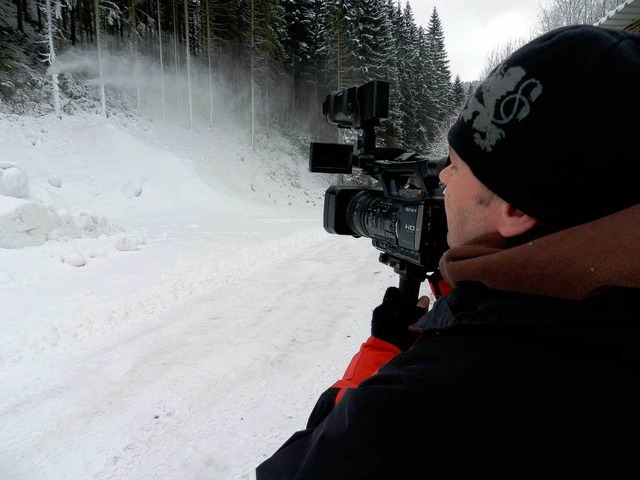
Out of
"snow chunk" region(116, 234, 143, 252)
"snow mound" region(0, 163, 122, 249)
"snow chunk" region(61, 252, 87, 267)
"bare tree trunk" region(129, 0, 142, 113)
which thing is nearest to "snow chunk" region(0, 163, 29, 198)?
Result: "snow mound" region(0, 163, 122, 249)

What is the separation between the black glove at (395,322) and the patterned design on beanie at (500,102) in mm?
743

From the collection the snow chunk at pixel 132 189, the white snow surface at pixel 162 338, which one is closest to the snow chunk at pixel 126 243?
the white snow surface at pixel 162 338

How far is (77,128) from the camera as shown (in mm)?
19109

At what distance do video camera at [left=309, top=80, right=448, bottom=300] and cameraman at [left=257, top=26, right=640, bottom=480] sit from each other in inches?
24.1

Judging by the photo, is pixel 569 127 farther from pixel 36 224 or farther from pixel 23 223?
pixel 36 224

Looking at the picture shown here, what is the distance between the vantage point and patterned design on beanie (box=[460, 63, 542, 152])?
76 cm

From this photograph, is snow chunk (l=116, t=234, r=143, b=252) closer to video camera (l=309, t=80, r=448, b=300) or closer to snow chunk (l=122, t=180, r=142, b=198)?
video camera (l=309, t=80, r=448, b=300)

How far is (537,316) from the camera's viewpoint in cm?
66

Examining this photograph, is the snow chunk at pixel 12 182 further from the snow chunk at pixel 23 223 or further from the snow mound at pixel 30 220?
the snow chunk at pixel 23 223

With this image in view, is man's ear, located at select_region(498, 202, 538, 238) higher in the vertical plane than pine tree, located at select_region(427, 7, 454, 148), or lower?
lower

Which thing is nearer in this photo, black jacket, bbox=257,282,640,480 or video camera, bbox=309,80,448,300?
black jacket, bbox=257,282,640,480

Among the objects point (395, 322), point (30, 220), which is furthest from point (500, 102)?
point (30, 220)

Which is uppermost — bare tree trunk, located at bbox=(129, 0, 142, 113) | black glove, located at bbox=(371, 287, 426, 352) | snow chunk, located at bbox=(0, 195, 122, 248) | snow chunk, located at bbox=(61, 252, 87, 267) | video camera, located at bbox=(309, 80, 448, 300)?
bare tree trunk, located at bbox=(129, 0, 142, 113)

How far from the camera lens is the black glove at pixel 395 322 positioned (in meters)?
1.41
